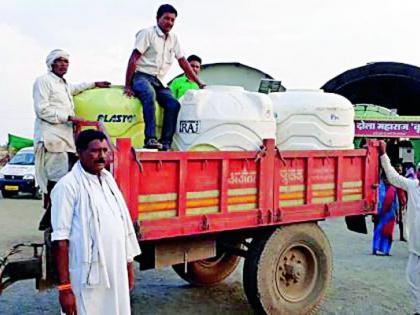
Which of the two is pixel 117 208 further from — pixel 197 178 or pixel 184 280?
pixel 184 280

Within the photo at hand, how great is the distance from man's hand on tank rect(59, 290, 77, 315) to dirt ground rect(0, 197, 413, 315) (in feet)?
7.86

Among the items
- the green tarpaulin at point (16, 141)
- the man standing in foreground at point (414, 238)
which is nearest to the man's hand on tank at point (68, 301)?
the man standing in foreground at point (414, 238)

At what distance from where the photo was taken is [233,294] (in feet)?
21.1

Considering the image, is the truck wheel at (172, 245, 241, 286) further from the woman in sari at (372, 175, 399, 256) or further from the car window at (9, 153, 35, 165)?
the car window at (9, 153, 35, 165)

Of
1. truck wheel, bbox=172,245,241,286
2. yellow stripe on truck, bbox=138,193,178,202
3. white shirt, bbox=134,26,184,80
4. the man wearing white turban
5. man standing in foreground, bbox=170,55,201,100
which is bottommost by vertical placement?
truck wheel, bbox=172,245,241,286

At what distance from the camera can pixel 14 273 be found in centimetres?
412

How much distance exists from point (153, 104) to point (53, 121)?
2.70 ft

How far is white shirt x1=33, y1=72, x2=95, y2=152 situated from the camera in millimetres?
4652

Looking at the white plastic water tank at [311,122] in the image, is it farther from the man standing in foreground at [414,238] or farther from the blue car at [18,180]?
the blue car at [18,180]

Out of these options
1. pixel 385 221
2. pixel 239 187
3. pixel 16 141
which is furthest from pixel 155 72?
pixel 16 141

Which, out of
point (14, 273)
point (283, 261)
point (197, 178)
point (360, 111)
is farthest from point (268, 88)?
point (360, 111)

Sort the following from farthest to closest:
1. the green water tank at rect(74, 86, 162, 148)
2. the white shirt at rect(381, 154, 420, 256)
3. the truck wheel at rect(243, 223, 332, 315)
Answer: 1. the white shirt at rect(381, 154, 420, 256)
2. the truck wheel at rect(243, 223, 332, 315)
3. the green water tank at rect(74, 86, 162, 148)

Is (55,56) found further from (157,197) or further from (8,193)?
(8,193)

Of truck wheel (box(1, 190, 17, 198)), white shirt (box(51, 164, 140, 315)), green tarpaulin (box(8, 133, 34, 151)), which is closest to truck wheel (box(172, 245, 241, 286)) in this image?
white shirt (box(51, 164, 140, 315))
